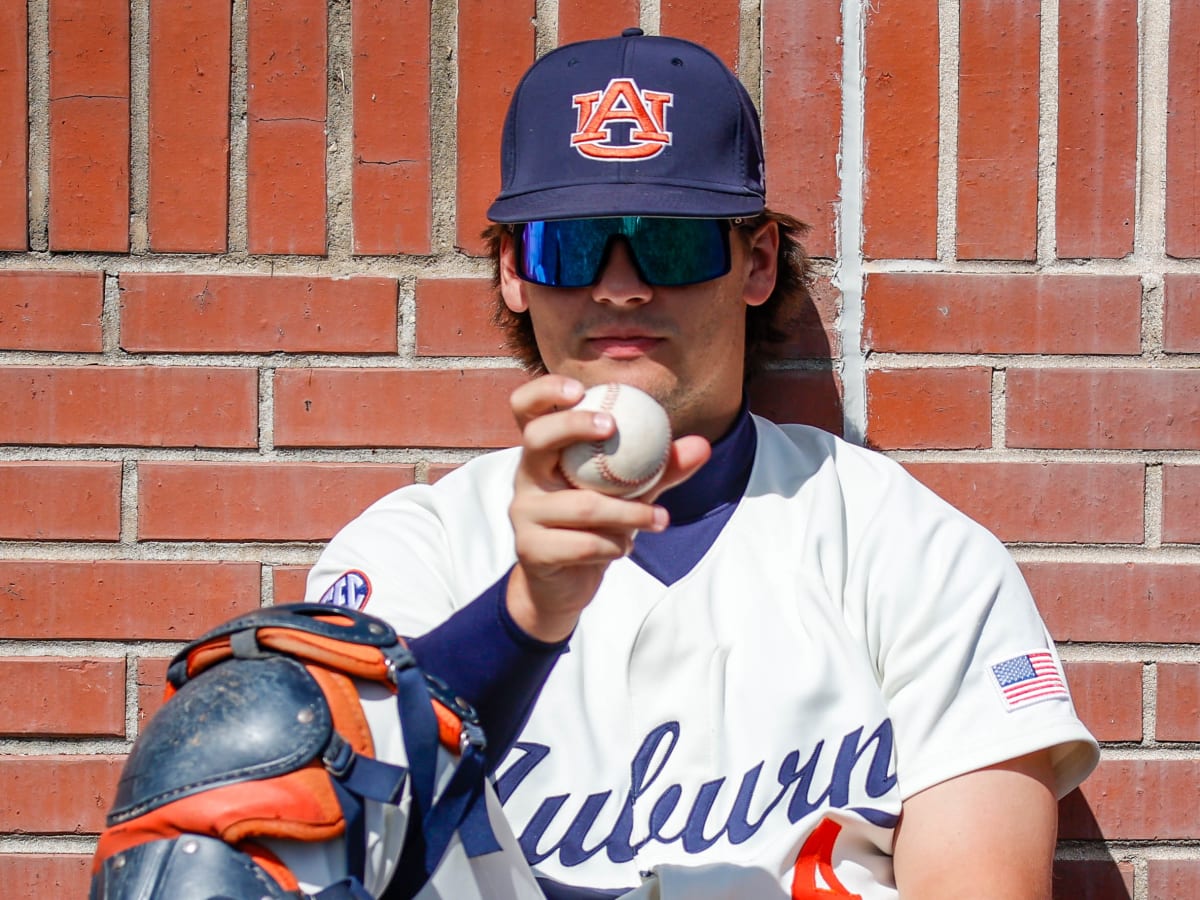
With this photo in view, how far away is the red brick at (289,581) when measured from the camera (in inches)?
82.3

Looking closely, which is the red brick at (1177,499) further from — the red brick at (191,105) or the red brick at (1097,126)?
the red brick at (191,105)

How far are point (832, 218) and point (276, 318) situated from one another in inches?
34.9

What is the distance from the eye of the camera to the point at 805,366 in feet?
7.03

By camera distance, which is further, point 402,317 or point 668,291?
point 402,317

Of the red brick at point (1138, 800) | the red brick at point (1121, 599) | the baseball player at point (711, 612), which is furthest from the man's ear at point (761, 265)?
the red brick at point (1138, 800)

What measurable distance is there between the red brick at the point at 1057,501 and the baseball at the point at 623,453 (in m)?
0.91

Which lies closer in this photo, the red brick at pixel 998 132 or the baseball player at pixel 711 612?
the baseball player at pixel 711 612

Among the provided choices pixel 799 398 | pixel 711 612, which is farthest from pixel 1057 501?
pixel 711 612

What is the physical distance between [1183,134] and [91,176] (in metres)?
1.70

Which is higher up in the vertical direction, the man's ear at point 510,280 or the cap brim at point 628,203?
the cap brim at point 628,203

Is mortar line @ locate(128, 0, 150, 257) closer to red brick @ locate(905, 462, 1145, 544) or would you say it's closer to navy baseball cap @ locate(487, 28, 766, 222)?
navy baseball cap @ locate(487, 28, 766, 222)

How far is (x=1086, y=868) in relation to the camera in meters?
2.11

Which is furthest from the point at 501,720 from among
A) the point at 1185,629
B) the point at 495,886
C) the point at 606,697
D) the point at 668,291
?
the point at 1185,629

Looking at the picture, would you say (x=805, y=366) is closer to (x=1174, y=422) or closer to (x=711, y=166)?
(x=711, y=166)
